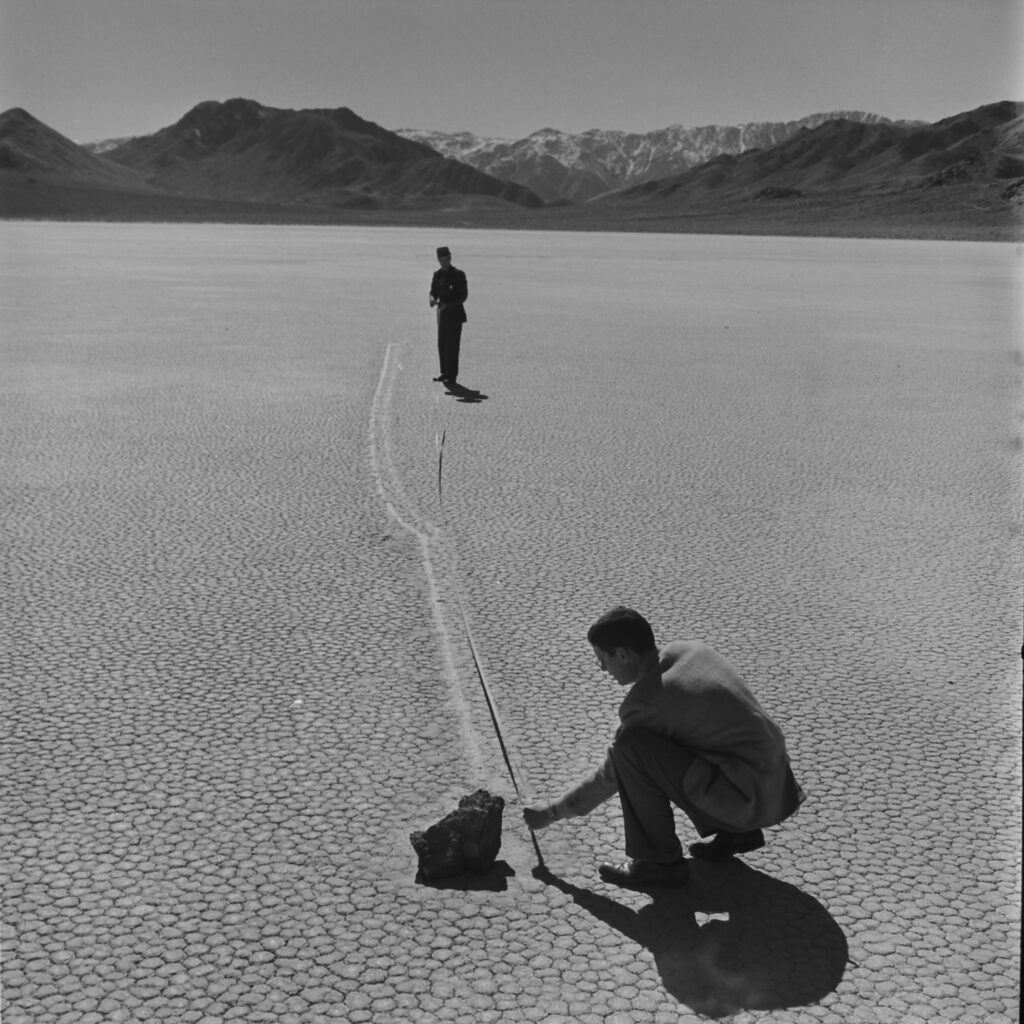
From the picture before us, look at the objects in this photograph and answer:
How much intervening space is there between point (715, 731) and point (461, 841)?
85cm

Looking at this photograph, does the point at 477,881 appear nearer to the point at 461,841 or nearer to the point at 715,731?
the point at 461,841

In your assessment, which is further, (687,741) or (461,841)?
(461,841)

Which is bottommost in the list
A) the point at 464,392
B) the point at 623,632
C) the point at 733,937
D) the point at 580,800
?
the point at 733,937

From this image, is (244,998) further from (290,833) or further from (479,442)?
(479,442)

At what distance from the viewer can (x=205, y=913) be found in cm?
370

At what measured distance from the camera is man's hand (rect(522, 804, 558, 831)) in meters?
3.95

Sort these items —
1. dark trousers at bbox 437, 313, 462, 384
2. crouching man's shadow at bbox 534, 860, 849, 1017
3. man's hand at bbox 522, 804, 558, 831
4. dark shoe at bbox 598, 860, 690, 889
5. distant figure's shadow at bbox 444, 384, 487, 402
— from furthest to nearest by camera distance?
dark trousers at bbox 437, 313, 462, 384
distant figure's shadow at bbox 444, 384, 487, 402
man's hand at bbox 522, 804, 558, 831
dark shoe at bbox 598, 860, 690, 889
crouching man's shadow at bbox 534, 860, 849, 1017

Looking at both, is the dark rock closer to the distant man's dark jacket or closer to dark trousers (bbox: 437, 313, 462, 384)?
dark trousers (bbox: 437, 313, 462, 384)

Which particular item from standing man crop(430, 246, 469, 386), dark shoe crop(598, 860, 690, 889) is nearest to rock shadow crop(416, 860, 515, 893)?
dark shoe crop(598, 860, 690, 889)

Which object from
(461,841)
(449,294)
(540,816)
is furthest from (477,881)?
(449,294)

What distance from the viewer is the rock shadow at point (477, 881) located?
3881mm

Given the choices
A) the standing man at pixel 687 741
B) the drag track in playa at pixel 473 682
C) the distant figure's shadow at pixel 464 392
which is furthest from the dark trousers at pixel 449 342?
the standing man at pixel 687 741

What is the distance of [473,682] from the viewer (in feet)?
17.8

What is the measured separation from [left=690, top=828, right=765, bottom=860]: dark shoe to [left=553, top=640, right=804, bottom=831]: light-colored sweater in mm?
182
